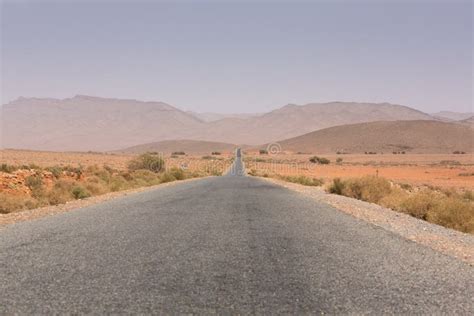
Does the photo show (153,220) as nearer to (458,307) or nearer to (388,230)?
(388,230)

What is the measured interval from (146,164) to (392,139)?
11169cm

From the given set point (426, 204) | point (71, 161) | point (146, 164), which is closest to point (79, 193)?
point (426, 204)

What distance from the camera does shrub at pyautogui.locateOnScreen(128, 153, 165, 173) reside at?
5284cm

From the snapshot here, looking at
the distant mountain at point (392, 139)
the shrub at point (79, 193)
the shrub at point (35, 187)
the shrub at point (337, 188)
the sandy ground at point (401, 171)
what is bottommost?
the sandy ground at point (401, 171)

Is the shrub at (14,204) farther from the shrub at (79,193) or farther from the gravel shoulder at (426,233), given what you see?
the gravel shoulder at (426,233)

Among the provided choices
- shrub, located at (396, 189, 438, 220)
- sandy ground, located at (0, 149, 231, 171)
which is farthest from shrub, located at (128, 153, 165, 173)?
shrub, located at (396, 189, 438, 220)

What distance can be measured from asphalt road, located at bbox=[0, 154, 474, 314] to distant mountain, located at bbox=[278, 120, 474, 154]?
131765 mm

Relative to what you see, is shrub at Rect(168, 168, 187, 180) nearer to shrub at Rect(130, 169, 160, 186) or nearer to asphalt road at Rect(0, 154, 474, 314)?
shrub at Rect(130, 169, 160, 186)

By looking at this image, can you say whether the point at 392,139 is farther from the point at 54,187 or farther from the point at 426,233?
the point at 426,233

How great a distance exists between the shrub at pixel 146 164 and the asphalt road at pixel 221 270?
4091 centimetres

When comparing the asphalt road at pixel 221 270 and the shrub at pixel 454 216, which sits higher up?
the asphalt road at pixel 221 270

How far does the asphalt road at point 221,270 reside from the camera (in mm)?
5543

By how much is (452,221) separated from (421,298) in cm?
1018

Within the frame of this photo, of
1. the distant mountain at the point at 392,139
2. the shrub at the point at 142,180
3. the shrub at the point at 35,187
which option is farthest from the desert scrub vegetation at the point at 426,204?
the distant mountain at the point at 392,139
